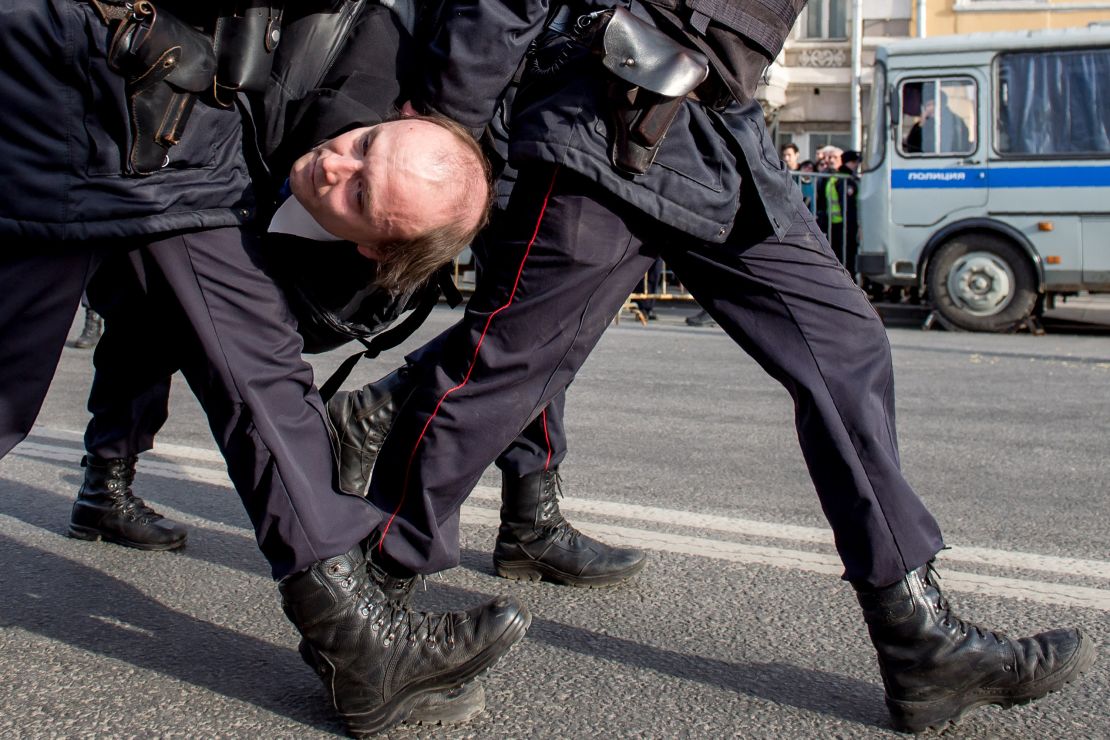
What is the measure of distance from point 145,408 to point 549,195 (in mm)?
1681

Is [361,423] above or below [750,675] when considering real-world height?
above

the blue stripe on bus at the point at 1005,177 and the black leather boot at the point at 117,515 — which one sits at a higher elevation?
the blue stripe on bus at the point at 1005,177

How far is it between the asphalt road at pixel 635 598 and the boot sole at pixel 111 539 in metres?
0.03

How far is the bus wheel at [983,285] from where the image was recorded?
1227cm

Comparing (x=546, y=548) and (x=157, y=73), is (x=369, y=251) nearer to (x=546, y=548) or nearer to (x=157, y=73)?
(x=157, y=73)

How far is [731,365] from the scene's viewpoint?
824 cm

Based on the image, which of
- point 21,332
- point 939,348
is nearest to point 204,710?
point 21,332

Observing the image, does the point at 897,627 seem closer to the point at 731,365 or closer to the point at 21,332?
the point at 21,332

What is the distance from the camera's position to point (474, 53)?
92.6 inches

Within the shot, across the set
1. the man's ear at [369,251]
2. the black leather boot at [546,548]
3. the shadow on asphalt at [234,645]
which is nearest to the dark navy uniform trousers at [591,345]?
the man's ear at [369,251]

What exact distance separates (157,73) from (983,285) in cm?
1130

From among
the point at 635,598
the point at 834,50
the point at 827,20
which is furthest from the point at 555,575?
the point at 827,20

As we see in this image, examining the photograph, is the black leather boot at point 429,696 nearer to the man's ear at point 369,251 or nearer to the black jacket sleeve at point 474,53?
the man's ear at point 369,251

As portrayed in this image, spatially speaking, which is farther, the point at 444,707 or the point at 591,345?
the point at 591,345
